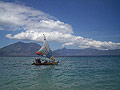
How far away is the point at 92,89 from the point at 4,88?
14643 mm

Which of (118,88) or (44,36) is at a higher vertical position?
(44,36)

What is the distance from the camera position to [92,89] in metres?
19.6

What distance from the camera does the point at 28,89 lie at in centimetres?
1967

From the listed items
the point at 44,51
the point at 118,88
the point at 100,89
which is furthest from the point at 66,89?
the point at 44,51

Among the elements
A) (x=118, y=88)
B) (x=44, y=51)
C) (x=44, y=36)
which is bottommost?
(x=118, y=88)

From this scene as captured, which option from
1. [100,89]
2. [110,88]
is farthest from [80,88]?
[110,88]

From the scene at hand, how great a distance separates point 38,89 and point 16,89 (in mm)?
3611

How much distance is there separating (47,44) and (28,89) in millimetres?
41925

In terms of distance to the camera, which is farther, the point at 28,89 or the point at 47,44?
the point at 47,44

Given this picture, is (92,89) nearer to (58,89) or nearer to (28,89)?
(58,89)

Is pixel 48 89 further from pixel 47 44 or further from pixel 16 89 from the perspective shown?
Answer: pixel 47 44

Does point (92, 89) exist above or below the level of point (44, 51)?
below

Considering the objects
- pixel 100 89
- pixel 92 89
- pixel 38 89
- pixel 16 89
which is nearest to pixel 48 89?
pixel 38 89

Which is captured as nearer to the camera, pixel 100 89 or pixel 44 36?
pixel 100 89
